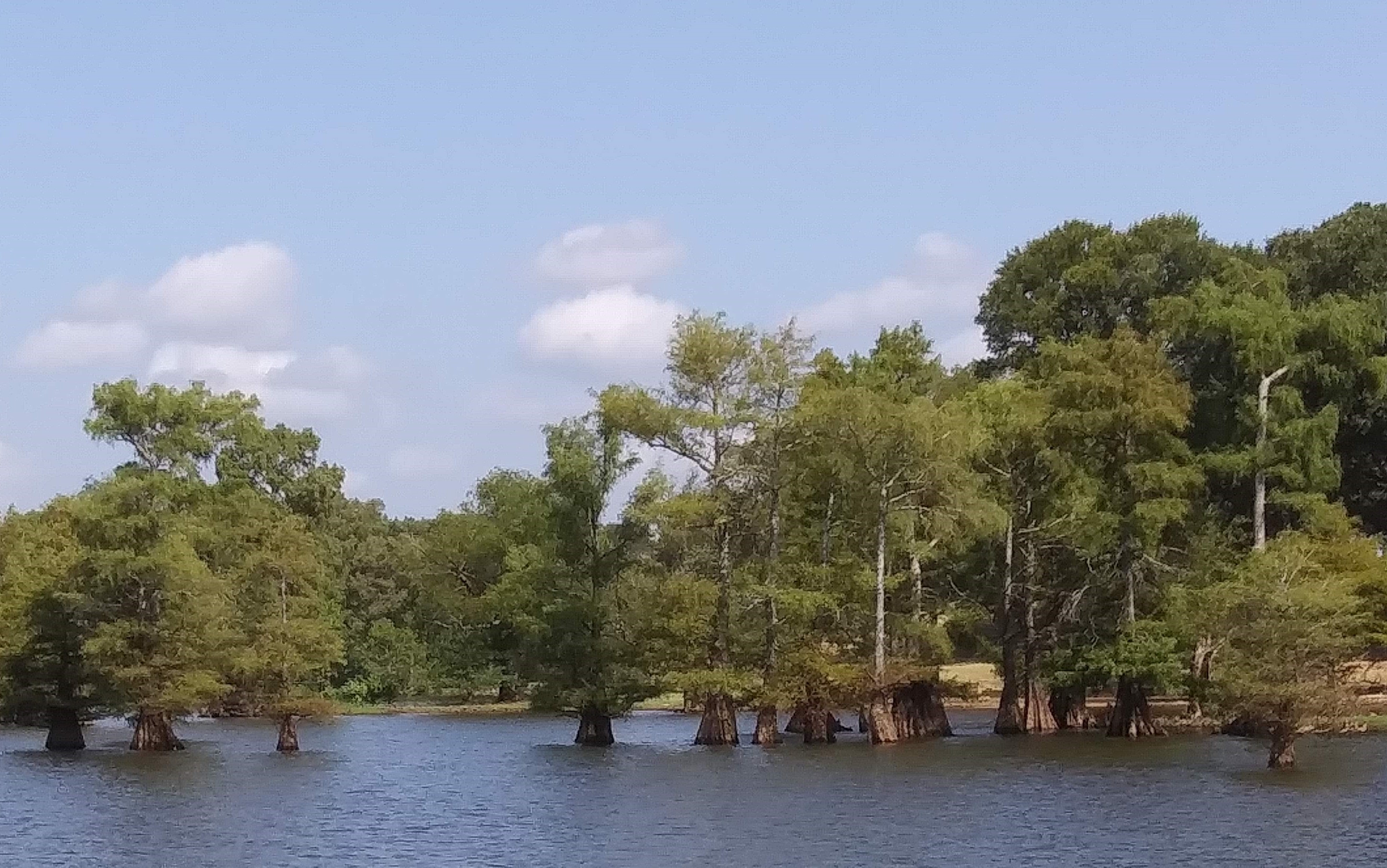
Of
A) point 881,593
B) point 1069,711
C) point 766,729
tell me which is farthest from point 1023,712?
point 766,729

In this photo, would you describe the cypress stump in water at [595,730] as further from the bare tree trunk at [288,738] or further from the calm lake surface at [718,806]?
the bare tree trunk at [288,738]

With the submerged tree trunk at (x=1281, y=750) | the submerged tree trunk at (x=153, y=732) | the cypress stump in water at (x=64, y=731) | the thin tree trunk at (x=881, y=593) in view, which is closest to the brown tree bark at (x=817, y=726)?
the thin tree trunk at (x=881, y=593)

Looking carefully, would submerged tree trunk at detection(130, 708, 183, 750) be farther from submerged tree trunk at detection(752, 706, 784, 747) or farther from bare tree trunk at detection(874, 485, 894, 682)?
bare tree trunk at detection(874, 485, 894, 682)

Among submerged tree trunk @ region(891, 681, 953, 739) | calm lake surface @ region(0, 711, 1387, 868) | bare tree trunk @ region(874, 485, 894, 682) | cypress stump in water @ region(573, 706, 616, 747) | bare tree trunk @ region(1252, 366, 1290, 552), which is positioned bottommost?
calm lake surface @ region(0, 711, 1387, 868)

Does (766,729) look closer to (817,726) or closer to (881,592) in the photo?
(817,726)

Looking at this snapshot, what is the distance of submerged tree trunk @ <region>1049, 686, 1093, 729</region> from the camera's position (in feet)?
219

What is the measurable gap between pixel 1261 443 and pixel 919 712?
1593 centimetres

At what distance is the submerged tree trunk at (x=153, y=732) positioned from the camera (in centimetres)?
6169

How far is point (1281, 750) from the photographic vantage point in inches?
1743

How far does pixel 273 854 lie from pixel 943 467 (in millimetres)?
30964

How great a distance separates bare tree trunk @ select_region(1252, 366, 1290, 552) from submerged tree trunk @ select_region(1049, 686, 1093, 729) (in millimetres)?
10005

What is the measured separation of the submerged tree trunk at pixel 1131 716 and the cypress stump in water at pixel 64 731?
38923 millimetres

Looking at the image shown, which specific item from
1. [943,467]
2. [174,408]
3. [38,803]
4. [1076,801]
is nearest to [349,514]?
[174,408]

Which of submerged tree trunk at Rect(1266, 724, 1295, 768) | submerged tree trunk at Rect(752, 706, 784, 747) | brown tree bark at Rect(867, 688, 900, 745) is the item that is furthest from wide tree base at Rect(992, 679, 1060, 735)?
submerged tree trunk at Rect(1266, 724, 1295, 768)
